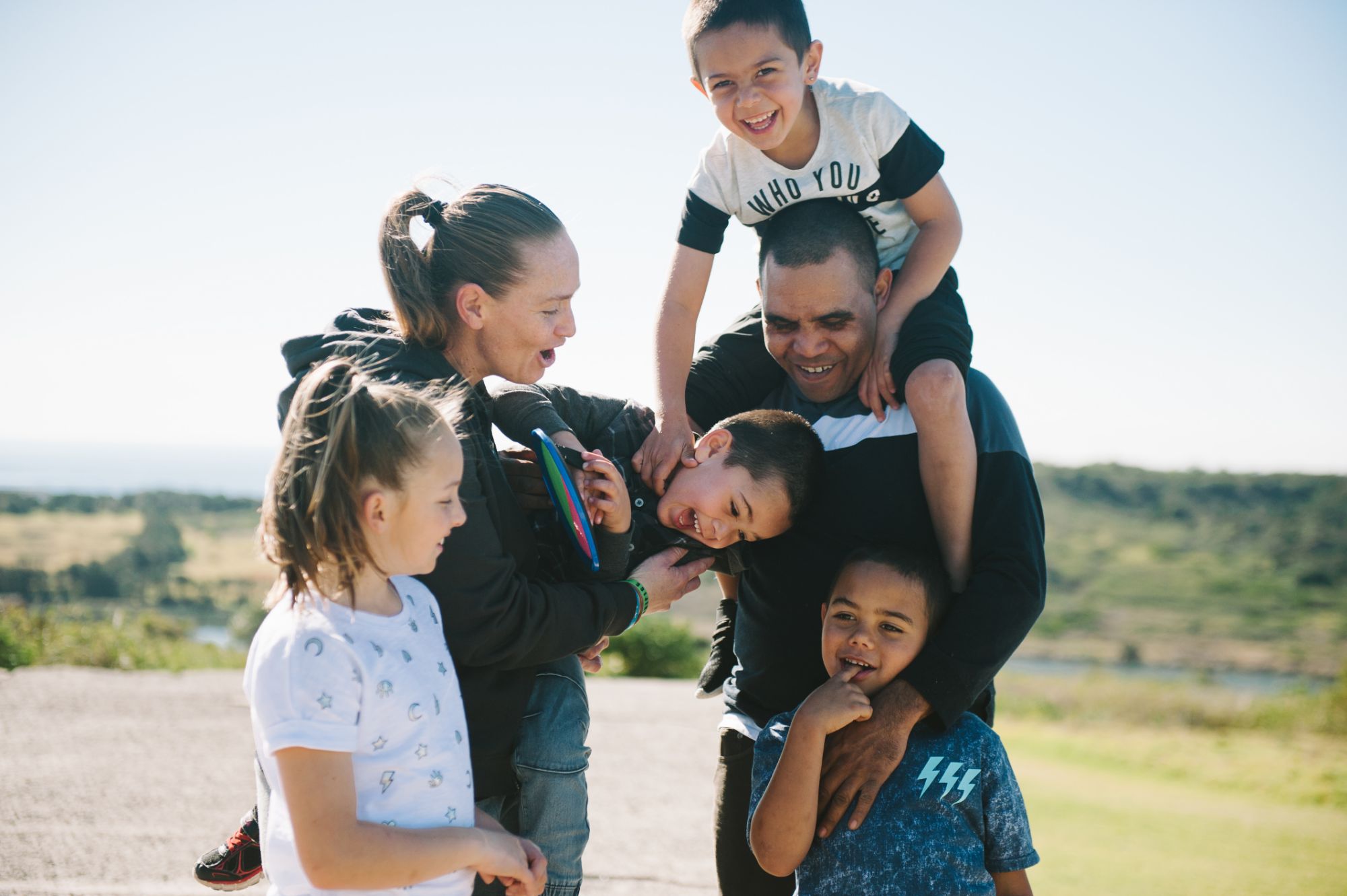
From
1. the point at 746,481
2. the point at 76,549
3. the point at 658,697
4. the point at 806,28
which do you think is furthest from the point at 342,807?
the point at 76,549

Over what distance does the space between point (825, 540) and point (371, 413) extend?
1.39 meters

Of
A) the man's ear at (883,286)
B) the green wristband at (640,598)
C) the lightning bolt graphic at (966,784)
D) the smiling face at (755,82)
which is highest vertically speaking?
the smiling face at (755,82)

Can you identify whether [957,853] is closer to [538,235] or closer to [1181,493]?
[538,235]

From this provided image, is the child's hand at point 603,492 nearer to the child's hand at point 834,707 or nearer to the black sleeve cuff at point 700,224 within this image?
the child's hand at point 834,707

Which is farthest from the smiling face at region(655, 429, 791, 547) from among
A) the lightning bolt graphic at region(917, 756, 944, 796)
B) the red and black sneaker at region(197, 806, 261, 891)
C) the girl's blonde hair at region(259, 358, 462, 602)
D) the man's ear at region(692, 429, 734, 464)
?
the red and black sneaker at region(197, 806, 261, 891)

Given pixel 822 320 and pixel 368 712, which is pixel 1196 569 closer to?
pixel 822 320

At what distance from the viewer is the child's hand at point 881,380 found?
270 centimetres

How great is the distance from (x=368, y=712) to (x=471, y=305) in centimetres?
105

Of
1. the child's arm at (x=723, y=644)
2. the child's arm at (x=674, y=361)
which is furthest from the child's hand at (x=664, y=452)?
the child's arm at (x=723, y=644)

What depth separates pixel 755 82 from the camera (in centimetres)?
294

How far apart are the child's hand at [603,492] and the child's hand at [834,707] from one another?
667 mm

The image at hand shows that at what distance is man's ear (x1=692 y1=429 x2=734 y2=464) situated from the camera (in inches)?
111

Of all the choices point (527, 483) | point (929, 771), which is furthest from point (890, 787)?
point (527, 483)

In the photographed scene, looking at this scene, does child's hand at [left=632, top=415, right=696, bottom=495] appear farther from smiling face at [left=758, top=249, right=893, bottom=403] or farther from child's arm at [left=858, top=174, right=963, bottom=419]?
child's arm at [left=858, top=174, right=963, bottom=419]
